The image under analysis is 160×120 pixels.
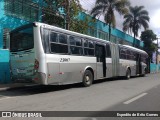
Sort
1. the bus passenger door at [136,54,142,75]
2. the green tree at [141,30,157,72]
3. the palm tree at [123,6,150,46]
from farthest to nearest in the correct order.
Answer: the green tree at [141,30,157,72] → the palm tree at [123,6,150,46] → the bus passenger door at [136,54,142,75]

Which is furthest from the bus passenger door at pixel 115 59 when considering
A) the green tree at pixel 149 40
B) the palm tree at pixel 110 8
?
the green tree at pixel 149 40

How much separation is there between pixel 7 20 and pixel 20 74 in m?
6.33

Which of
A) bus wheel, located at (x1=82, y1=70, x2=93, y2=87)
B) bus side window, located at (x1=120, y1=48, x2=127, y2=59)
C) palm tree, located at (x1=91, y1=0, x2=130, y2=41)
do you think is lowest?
bus wheel, located at (x1=82, y1=70, x2=93, y2=87)

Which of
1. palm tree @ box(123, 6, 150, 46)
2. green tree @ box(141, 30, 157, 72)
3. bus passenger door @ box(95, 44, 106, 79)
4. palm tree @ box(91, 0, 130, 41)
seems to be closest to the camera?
bus passenger door @ box(95, 44, 106, 79)

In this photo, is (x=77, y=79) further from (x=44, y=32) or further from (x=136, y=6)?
(x=136, y=6)

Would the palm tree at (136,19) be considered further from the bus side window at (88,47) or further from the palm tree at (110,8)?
the bus side window at (88,47)

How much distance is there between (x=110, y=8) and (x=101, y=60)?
16.8 meters

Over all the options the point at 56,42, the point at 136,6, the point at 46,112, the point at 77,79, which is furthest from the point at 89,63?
the point at 136,6

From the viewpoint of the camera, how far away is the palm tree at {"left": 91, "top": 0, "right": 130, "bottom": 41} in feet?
108

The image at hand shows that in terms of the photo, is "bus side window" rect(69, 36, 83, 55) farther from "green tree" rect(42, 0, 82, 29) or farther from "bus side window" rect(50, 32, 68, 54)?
"green tree" rect(42, 0, 82, 29)

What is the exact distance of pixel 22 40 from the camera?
1277cm

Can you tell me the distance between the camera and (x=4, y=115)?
25.5ft

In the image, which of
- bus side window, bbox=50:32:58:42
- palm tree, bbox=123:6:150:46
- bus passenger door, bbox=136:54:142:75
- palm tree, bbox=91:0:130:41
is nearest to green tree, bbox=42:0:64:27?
bus side window, bbox=50:32:58:42

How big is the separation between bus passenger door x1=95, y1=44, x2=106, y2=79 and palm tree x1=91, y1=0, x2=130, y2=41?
14.9 m
